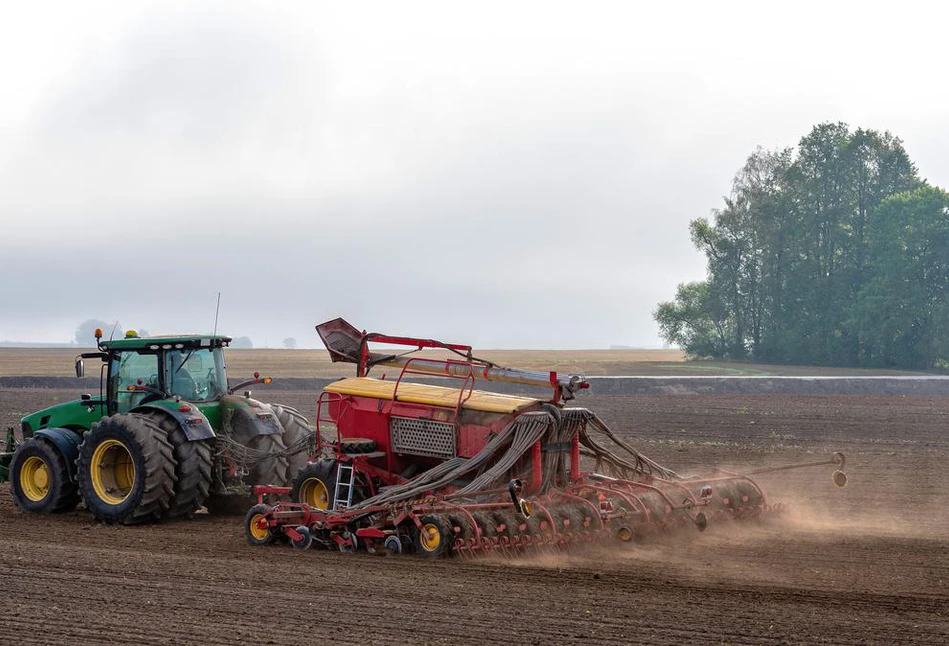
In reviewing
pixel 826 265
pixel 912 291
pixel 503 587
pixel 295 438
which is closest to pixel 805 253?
pixel 826 265

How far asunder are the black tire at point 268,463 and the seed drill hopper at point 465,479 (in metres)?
0.58

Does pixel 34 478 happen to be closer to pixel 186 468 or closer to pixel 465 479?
pixel 186 468

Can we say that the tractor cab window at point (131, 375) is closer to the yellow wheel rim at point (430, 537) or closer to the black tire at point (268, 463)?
the black tire at point (268, 463)

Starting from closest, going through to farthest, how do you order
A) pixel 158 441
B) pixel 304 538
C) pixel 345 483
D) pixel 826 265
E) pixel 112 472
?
1. pixel 304 538
2. pixel 345 483
3. pixel 158 441
4. pixel 112 472
5. pixel 826 265

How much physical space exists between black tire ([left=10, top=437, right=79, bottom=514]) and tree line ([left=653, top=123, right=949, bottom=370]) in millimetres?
44425

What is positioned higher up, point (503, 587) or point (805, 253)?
point (805, 253)

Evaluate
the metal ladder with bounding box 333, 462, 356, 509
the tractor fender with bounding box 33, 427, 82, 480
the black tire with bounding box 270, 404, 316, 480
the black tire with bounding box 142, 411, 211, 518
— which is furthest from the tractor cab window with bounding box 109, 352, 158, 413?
the metal ladder with bounding box 333, 462, 356, 509

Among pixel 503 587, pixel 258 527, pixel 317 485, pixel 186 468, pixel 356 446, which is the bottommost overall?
pixel 503 587

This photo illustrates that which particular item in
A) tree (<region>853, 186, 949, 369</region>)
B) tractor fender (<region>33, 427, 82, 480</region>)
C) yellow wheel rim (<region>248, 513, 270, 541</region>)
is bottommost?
yellow wheel rim (<region>248, 513, 270, 541</region>)

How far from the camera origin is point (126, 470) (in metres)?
12.6

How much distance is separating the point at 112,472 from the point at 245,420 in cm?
162

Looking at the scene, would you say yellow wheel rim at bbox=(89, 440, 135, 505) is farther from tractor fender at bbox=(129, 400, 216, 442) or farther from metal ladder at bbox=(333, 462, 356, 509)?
metal ladder at bbox=(333, 462, 356, 509)

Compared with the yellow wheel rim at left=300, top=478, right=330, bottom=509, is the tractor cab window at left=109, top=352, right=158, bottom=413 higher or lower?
higher

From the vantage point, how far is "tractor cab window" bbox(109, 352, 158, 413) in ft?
42.6
